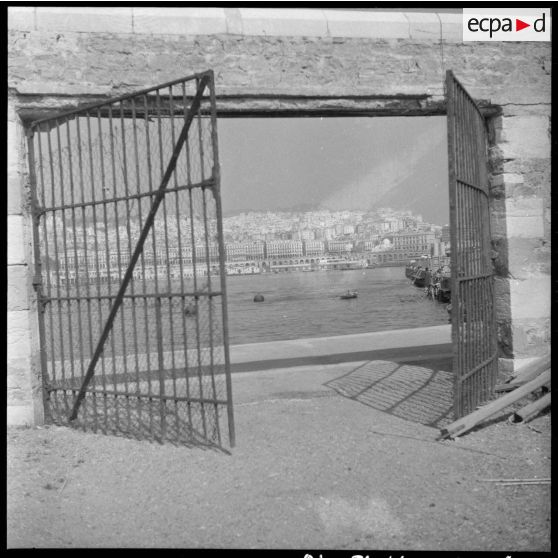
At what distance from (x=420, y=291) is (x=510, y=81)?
36.6 m

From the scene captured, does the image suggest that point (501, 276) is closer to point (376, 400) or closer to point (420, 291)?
point (376, 400)

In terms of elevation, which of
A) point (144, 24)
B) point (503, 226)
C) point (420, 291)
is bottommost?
point (420, 291)

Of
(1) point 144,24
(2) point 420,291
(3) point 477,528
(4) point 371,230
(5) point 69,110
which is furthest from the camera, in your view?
(4) point 371,230

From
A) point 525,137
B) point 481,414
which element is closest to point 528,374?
point 481,414

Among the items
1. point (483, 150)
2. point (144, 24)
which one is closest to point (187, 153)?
point (144, 24)

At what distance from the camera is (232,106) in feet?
18.7

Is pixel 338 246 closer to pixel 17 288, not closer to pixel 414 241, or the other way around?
pixel 414 241

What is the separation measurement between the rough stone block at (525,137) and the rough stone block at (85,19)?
3.70 m

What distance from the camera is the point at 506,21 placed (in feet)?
15.4

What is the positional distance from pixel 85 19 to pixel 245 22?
→ 1413mm

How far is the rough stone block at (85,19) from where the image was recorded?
17.7ft

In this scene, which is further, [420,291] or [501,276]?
[420,291]

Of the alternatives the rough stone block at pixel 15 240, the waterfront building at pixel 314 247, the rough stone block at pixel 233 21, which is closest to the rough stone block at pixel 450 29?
the rough stone block at pixel 233 21

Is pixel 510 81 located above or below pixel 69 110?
above
